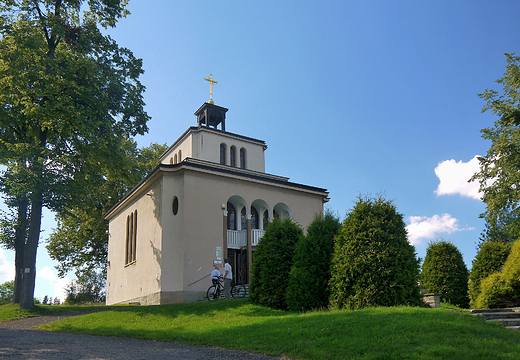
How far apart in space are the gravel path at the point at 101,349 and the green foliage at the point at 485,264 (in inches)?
458

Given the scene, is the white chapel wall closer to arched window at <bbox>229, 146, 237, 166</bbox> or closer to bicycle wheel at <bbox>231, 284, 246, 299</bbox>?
bicycle wheel at <bbox>231, 284, 246, 299</bbox>

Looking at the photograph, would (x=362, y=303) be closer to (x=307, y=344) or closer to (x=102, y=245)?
(x=307, y=344)

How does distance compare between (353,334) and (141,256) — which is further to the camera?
(141,256)

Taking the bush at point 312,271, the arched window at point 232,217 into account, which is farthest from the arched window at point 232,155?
the bush at point 312,271

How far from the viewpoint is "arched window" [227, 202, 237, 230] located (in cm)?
2452

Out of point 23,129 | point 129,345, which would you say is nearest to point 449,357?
point 129,345

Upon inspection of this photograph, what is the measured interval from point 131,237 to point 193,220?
25.4ft

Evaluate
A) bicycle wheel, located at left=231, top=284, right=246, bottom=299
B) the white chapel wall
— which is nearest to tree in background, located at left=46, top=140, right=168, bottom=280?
the white chapel wall

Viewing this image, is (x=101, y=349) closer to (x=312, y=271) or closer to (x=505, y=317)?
(x=312, y=271)

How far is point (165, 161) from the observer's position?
3503 centimetres

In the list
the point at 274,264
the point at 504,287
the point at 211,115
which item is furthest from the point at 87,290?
the point at 504,287

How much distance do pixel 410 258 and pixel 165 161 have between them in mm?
26245

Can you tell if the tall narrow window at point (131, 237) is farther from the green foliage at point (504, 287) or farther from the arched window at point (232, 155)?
the green foliage at point (504, 287)

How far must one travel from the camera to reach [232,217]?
24688 mm
